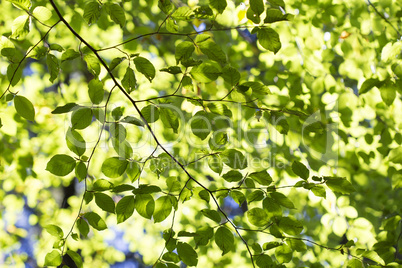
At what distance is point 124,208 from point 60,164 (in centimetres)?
25

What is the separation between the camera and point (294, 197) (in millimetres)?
2322

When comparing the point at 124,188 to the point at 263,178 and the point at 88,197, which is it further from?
the point at 263,178

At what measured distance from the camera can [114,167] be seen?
0.98 metres

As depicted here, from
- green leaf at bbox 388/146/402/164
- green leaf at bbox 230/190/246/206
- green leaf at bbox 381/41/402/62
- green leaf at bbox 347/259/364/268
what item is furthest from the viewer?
green leaf at bbox 388/146/402/164

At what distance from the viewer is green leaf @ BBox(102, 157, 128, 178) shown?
98 centimetres

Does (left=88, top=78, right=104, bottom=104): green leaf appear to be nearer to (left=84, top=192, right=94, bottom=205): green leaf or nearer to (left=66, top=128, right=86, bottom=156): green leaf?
(left=66, top=128, right=86, bottom=156): green leaf

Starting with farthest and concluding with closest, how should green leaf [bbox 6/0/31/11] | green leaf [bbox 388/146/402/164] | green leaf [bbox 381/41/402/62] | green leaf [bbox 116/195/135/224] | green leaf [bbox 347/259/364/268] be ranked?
green leaf [bbox 388/146/402/164] < green leaf [bbox 381/41/402/62] < green leaf [bbox 347/259/364/268] < green leaf [bbox 116/195/135/224] < green leaf [bbox 6/0/31/11]

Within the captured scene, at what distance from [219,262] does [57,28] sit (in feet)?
8.71

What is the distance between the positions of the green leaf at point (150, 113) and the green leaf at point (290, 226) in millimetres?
595

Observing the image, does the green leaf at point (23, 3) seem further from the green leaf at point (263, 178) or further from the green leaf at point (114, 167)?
the green leaf at point (263, 178)

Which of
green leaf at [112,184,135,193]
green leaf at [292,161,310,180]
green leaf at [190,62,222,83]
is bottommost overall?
green leaf at [292,161,310,180]

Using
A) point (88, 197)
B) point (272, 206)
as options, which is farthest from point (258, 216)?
point (88, 197)

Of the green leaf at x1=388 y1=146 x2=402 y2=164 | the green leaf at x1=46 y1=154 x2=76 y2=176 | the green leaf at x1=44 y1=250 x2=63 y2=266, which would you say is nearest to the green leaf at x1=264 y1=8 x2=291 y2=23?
the green leaf at x1=46 y1=154 x2=76 y2=176

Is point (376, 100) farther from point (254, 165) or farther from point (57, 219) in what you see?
point (57, 219)
